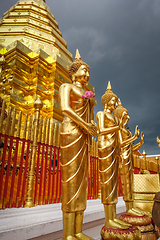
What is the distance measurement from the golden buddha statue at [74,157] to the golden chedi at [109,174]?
0.46 meters

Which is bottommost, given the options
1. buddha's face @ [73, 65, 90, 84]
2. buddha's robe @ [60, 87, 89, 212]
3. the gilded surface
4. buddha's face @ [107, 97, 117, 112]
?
the gilded surface

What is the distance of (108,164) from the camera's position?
7.79ft

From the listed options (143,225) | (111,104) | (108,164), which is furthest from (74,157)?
(143,225)

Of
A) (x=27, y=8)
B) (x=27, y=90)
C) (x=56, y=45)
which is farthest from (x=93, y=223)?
(x=27, y=8)

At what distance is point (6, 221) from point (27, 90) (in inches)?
223

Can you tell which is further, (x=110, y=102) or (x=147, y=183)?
(x=147, y=183)

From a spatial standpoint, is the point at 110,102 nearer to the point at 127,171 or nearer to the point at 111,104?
the point at 111,104

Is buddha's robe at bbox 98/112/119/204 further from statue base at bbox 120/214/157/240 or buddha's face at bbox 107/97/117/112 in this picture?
statue base at bbox 120/214/157/240

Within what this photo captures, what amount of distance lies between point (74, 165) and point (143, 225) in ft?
5.04

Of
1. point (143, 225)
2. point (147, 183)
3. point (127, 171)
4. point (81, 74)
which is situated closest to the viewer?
point (81, 74)

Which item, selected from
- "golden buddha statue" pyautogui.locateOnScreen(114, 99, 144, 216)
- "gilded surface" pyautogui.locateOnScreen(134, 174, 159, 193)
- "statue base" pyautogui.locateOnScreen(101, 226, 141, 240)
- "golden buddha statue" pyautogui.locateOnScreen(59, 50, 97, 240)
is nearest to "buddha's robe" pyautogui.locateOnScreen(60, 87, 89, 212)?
"golden buddha statue" pyautogui.locateOnScreen(59, 50, 97, 240)

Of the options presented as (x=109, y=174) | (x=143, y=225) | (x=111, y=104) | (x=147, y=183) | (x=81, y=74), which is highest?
(x=81, y=74)

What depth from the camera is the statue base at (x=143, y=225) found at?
2468mm

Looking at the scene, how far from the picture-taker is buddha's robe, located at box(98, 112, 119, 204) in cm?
228
